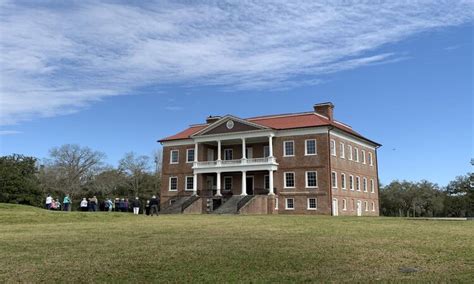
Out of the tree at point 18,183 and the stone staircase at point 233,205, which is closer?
the stone staircase at point 233,205

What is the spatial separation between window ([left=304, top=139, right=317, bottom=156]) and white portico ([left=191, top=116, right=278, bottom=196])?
3187 millimetres

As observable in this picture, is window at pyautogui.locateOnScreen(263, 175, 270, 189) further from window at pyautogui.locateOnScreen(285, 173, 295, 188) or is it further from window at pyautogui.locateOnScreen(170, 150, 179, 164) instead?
window at pyautogui.locateOnScreen(170, 150, 179, 164)

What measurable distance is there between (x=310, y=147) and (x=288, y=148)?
2.20 meters

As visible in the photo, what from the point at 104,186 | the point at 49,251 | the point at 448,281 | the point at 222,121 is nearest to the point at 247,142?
the point at 222,121

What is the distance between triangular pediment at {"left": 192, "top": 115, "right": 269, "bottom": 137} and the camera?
44875 millimetres

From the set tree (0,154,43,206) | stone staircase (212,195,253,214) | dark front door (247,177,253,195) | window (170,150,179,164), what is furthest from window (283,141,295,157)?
tree (0,154,43,206)

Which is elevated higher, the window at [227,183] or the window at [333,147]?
the window at [333,147]

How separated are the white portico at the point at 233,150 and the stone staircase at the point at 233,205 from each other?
169cm

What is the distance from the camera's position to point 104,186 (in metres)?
72.2

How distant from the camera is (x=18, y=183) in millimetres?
58719

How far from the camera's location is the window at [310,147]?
43.4 m

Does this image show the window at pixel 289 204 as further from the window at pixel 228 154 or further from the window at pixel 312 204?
the window at pixel 228 154

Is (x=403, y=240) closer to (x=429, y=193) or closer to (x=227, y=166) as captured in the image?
(x=227, y=166)

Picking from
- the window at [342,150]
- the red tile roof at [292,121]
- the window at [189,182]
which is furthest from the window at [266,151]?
the window at [189,182]
